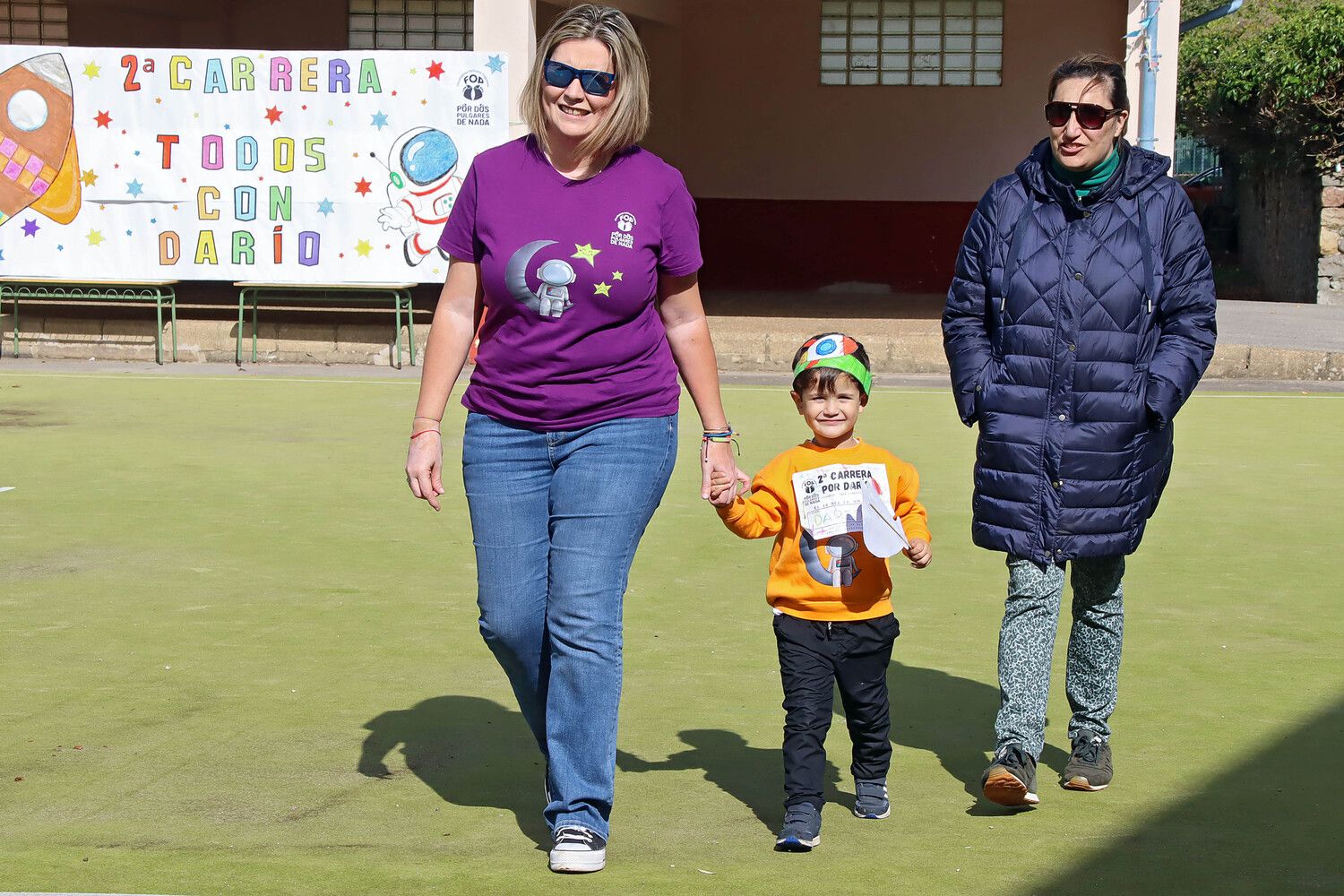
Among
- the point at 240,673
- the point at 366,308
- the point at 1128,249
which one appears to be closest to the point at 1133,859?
the point at 1128,249

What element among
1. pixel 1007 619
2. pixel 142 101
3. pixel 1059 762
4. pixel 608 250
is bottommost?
pixel 1059 762

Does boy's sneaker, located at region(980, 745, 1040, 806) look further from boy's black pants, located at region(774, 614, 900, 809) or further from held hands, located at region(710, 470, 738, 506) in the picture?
held hands, located at region(710, 470, 738, 506)

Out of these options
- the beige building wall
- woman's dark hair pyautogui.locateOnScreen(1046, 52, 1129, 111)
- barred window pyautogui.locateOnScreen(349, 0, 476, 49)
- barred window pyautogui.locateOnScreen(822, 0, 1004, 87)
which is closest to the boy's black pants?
woman's dark hair pyautogui.locateOnScreen(1046, 52, 1129, 111)

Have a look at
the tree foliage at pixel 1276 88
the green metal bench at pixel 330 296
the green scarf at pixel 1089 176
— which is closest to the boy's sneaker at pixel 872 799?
the green scarf at pixel 1089 176

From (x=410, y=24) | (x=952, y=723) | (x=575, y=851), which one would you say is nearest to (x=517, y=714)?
(x=952, y=723)

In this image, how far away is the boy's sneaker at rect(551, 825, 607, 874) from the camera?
391 centimetres

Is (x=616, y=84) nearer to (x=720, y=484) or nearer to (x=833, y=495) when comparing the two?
(x=720, y=484)

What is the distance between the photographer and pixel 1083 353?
14.7ft

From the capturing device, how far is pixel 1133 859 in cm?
407

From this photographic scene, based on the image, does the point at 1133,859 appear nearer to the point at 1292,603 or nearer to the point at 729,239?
the point at 1292,603

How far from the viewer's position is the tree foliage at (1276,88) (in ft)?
76.9

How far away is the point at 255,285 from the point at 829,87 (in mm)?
10335

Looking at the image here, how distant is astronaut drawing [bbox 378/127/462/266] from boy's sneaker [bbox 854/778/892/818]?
40.5ft

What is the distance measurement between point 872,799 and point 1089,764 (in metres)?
0.64
